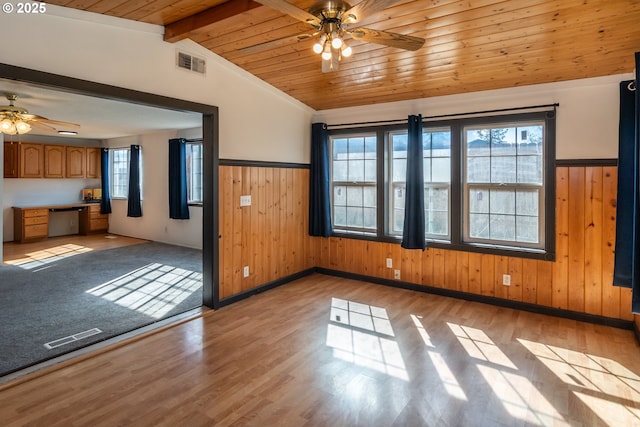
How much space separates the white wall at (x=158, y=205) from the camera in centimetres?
768

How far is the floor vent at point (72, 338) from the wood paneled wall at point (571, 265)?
3.85 metres

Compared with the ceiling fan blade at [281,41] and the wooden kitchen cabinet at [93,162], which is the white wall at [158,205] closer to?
the wooden kitchen cabinet at [93,162]

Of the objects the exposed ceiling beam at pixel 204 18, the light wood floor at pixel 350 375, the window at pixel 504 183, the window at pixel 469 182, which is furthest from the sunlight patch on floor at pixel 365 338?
the exposed ceiling beam at pixel 204 18

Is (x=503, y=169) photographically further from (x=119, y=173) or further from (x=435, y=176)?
(x=119, y=173)

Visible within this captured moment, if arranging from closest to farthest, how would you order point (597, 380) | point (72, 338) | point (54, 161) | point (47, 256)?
point (597, 380) < point (72, 338) < point (47, 256) < point (54, 161)

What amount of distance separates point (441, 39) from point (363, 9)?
56.2 inches

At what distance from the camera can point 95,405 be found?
239 cm

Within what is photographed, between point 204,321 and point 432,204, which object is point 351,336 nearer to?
point 204,321

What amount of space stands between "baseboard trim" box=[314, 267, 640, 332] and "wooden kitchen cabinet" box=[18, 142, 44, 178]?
738 cm

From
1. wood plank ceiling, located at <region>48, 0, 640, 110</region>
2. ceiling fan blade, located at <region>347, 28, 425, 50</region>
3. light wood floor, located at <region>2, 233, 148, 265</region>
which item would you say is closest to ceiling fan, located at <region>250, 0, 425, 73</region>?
ceiling fan blade, located at <region>347, 28, 425, 50</region>

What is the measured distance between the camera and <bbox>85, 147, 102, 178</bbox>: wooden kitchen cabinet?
30.7 ft

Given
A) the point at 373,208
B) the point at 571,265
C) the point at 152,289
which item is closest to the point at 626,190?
the point at 571,265

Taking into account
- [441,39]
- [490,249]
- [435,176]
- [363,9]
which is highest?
[441,39]

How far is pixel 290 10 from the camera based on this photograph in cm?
218
